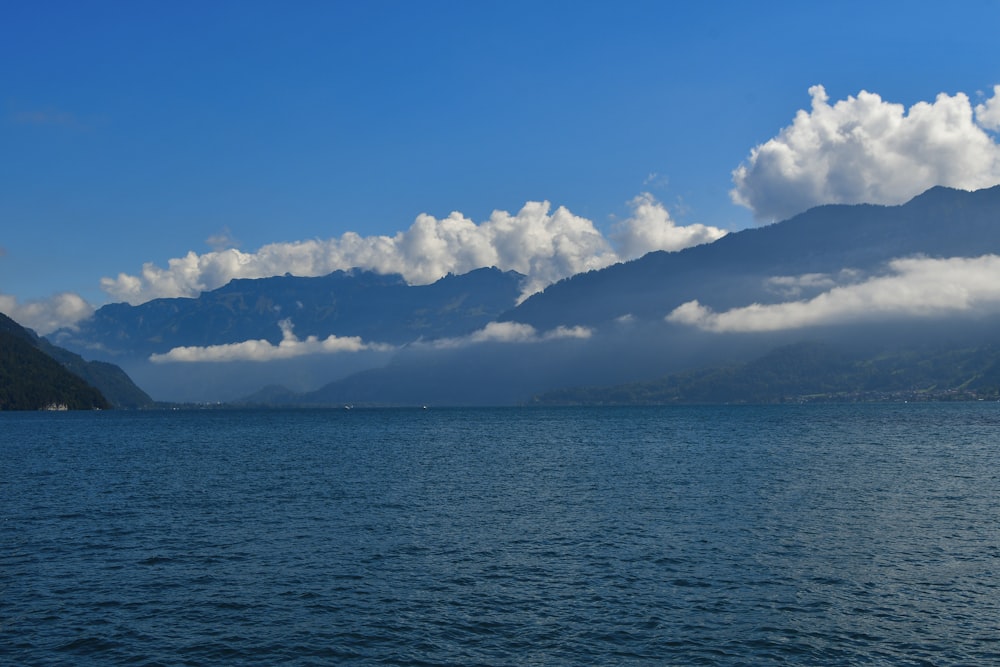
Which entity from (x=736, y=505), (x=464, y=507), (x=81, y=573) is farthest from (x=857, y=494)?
(x=81, y=573)

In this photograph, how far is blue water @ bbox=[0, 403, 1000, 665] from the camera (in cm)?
4031

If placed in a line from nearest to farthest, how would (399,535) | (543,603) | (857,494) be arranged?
1. (543,603)
2. (399,535)
3. (857,494)

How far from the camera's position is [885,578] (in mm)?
51688

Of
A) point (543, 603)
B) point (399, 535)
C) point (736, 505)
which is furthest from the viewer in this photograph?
point (736, 505)

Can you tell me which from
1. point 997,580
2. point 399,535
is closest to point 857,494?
point 997,580

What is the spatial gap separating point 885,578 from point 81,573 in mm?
55061

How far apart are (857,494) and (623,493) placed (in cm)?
2606

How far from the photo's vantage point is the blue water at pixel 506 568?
4031 centimetres

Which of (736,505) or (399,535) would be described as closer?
(399,535)

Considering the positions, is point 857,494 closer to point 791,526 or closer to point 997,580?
point 791,526

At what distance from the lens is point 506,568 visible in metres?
55.4

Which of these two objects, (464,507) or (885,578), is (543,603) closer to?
(885,578)

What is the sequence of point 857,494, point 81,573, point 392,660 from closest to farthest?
point 392,660, point 81,573, point 857,494

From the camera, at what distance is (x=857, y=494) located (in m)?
88.1
